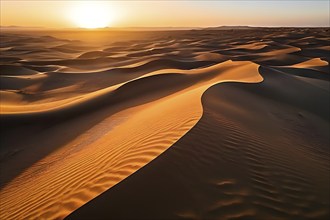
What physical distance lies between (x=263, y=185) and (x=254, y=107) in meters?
4.12

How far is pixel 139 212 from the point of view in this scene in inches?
114

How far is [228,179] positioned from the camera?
344 centimetres

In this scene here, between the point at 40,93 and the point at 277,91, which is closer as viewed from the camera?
the point at 277,91

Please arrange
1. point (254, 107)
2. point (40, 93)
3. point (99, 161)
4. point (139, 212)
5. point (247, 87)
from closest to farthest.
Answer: point (139, 212) → point (99, 161) → point (254, 107) → point (247, 87) → point (40, 93)

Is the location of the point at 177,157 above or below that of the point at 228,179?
above

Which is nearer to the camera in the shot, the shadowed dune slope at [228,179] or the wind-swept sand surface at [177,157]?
the shadowed dune slope at [228,179]

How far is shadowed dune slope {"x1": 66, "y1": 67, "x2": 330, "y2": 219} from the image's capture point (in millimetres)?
2953

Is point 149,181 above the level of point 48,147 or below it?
above

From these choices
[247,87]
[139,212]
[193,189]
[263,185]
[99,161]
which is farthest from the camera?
[247,87]

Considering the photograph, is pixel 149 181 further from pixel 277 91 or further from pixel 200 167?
pixel 277 91

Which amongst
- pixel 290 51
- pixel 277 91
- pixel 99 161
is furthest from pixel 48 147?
pixel 290 51

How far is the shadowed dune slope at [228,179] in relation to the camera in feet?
9.69

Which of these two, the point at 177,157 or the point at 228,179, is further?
the point at 177,157

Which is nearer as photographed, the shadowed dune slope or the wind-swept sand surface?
the shadowed dune slope
